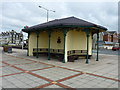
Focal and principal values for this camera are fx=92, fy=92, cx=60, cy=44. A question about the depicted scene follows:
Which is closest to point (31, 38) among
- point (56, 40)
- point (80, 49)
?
point (56, 40)

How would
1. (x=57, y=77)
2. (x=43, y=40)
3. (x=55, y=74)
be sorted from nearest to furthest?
1. (x=57, y=77)
2. (x=55, y=74)
3. (x=43, y=40)

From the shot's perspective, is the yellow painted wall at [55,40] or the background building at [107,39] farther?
the background building at [107,39]

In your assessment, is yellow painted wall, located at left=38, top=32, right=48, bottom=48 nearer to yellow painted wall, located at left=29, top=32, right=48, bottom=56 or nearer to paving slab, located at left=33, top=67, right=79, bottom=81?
yellow painted wall, located at left=29, top=32, right=48, bottom=56

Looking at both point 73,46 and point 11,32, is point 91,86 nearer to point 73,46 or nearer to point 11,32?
point 73,46

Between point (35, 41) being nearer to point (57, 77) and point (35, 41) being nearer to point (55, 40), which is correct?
point (55, 40)

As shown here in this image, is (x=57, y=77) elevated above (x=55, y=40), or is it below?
below

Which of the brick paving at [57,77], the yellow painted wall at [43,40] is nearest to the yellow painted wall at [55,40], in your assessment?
the yellow painted wall at [43,40]

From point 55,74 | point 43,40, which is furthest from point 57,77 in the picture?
point 43,40

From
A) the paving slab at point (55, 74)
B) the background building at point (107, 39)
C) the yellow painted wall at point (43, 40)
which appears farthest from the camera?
the background building at point (107, 39)

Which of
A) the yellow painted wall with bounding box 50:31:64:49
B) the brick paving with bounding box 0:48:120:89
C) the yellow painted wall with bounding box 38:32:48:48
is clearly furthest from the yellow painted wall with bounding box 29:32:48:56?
the brick paving with bounding box 0:48:120:89

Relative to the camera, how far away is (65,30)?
28.1 ft

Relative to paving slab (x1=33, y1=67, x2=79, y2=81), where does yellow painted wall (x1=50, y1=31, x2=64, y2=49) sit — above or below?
above

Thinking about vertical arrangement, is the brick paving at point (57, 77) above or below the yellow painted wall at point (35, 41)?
below

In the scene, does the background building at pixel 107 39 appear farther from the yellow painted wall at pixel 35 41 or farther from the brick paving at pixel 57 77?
the brick paving at pixel 57 77
